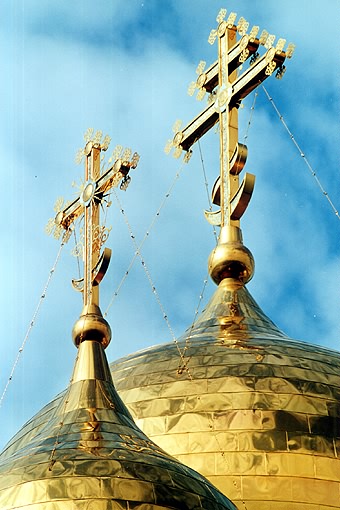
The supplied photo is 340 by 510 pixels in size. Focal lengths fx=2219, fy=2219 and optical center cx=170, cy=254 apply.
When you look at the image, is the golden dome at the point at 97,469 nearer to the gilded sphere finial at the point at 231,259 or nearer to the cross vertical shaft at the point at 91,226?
the cross vertical shaft at the point at 91,226

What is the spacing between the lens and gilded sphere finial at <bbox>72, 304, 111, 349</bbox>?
24.4 metres

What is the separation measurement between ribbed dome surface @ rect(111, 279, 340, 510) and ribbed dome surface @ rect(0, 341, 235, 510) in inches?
63.6

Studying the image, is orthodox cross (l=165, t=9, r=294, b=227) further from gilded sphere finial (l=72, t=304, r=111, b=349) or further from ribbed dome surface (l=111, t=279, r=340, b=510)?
gilded sphere finial (l=72, t=304, r=111, b=349)

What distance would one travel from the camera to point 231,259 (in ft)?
90.8

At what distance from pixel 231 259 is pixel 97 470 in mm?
6955

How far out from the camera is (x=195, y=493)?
2155 cm

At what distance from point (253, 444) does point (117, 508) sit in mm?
4061

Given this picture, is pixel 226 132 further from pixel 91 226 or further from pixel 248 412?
pixel 248 412

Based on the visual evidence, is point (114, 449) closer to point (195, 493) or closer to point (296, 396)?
point (195, 493)

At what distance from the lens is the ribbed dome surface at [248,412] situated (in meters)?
24.2

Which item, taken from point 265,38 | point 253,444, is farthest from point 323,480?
point 265,38

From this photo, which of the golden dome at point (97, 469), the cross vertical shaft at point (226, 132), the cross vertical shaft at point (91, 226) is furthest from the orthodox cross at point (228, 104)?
the golden dome at point (97, 469)

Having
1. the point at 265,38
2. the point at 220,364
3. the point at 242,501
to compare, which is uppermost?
the point at 265,38

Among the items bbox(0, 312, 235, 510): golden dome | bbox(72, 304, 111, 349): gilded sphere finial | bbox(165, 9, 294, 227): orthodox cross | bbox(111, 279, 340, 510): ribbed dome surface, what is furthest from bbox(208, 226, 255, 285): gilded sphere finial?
bbox(0, 312, 235, 510): golden dome
